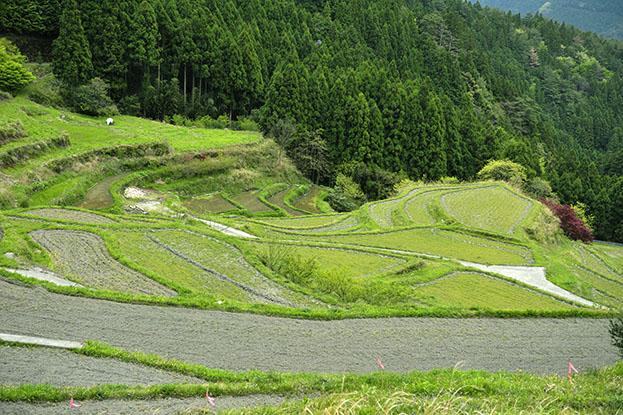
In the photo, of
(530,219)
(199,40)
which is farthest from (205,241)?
(199,40)

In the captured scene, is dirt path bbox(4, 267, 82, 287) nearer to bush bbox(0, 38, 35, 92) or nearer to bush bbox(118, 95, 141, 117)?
bush bbox(0, 38, 35, 92)

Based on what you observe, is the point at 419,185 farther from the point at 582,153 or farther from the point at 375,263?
the point at 582,153

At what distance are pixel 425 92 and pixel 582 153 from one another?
65.1m

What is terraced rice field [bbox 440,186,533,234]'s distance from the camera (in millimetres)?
44062

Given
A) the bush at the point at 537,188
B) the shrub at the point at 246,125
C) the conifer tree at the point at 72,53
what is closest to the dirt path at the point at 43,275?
the conifer tree at the point at 72,53

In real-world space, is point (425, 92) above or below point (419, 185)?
above

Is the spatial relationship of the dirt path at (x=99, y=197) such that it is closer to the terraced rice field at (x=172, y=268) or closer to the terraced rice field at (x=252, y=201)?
the terraced rice field at (x=252, y=201)

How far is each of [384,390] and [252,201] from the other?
40399 millimetres

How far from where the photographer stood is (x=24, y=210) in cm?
3011

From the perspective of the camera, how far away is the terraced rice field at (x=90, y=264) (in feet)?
65.4

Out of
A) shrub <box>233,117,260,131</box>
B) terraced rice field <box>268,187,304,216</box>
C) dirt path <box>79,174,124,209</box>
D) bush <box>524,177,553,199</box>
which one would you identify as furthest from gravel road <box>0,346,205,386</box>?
bush <box>524,177,553,199</box>

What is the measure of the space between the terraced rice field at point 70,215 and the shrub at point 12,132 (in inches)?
485

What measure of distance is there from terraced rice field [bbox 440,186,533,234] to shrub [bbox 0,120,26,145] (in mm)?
35484

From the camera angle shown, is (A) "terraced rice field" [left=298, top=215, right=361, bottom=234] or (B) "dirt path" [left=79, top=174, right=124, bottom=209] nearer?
(B) "dirt path" [left=79, top=174, right=124, bottom=209]
